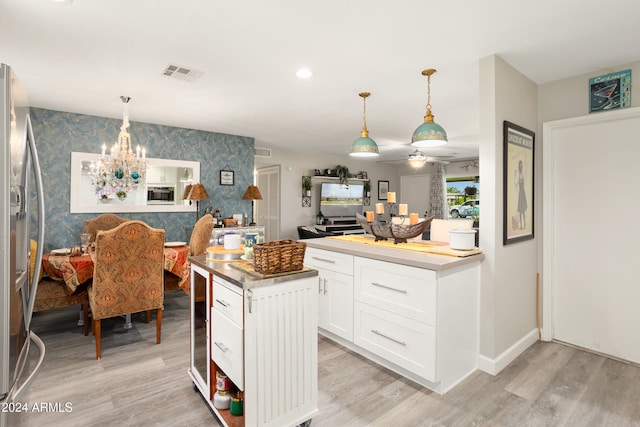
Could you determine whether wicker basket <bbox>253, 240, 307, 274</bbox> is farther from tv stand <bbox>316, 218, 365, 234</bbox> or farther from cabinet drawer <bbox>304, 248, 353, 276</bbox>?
tv stand <bbox>316, 218, 365, 234</bbox>

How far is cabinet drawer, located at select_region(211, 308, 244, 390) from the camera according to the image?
1556 mm

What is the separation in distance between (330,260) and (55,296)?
2435 mm

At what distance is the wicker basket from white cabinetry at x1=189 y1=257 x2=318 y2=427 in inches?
2.4

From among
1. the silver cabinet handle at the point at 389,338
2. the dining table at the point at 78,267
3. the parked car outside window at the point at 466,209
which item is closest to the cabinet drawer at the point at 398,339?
the silver cabinet handle at the point at 389,338

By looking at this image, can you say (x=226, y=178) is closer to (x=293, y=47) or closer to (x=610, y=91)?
(x=293, y=47)

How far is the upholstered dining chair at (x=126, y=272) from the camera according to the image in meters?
2.59

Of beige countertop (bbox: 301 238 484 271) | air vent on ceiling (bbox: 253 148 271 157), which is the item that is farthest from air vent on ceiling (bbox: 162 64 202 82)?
air vent on ceiling (bbox: 253 148 271 157)

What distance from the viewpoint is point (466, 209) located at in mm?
9172

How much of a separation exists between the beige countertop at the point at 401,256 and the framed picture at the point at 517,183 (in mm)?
453

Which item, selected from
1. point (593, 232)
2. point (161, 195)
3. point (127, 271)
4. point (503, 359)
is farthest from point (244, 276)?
point (161, 195)

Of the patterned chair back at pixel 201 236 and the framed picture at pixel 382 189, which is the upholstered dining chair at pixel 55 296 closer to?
the patterned chair back at pixel 201 236

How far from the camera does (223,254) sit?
6.51 feet

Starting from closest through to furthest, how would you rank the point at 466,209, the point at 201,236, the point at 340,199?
the point at 201,236
the point at 340,199
the point at 466,209

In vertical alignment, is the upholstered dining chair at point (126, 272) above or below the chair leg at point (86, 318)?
above
